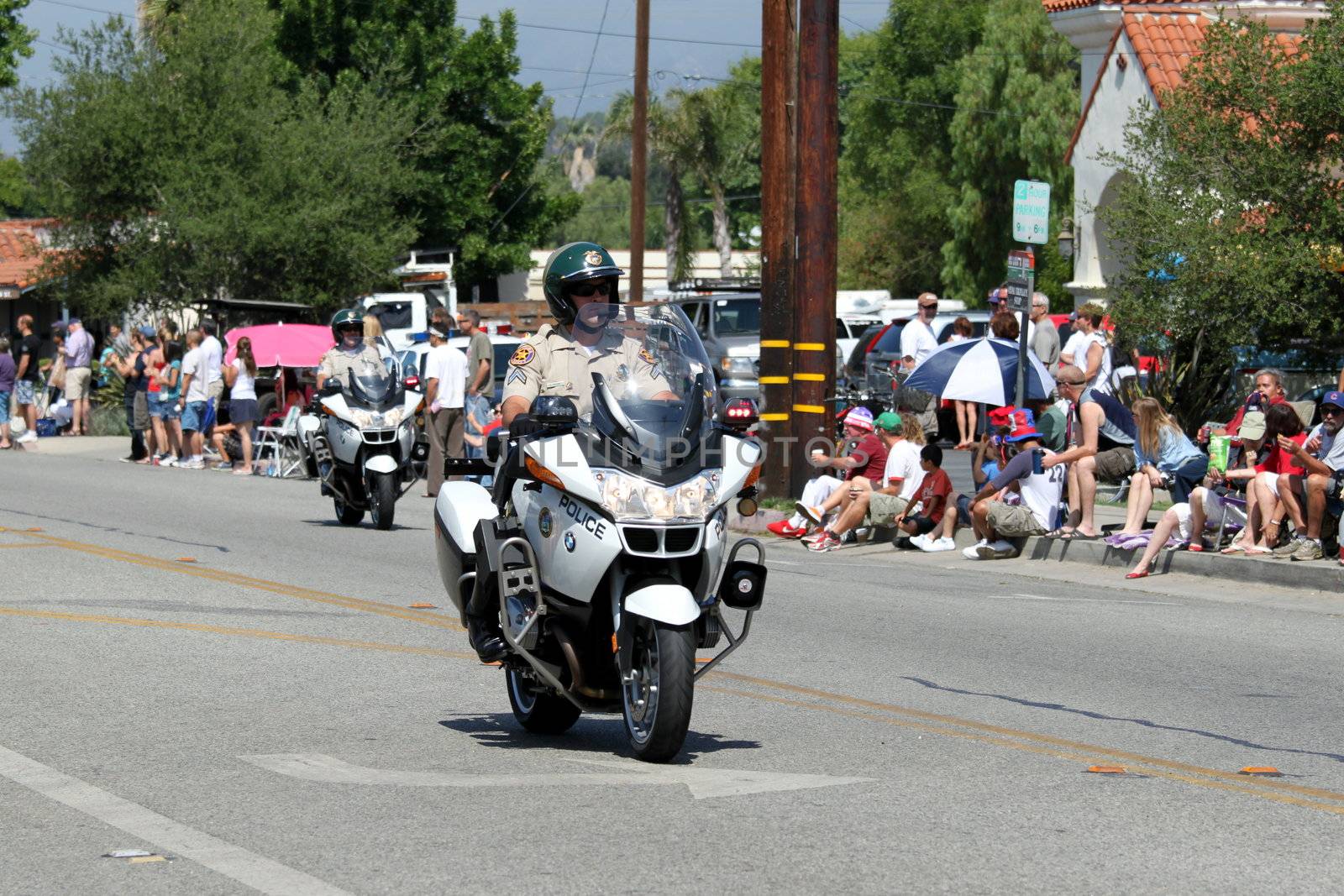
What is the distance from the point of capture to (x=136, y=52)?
36.8 metres

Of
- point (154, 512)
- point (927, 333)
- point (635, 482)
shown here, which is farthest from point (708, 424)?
point (927, 333)

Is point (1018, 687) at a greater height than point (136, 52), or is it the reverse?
point (136, 52)

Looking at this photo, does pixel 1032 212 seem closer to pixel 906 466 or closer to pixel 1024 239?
pixel 1024 239

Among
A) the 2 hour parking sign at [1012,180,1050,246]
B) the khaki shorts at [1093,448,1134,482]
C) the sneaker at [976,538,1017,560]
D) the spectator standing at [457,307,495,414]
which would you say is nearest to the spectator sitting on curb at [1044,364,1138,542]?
the khaki shorts at [1093,448,1134,482]

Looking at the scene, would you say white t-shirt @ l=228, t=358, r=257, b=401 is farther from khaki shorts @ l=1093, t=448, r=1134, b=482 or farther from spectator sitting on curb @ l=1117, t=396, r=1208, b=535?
spectator sitting on curb @ l=1117, t=396, r=1208, b=535

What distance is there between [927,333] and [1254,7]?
998 cm

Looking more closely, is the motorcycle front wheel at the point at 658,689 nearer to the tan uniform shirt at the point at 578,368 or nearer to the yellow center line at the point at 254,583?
the tan uniform shirt at the point at 578,368

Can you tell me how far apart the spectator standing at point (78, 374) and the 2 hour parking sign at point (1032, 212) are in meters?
19.4

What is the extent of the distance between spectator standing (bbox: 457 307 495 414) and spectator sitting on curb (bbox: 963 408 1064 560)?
6.17 metres

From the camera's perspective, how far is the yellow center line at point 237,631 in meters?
10.6

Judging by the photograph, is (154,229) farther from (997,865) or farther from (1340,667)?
(997,865)

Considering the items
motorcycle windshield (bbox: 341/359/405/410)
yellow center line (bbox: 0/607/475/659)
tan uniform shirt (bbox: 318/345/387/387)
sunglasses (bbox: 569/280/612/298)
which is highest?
sunglasses (bbox: 569/280/612/298)

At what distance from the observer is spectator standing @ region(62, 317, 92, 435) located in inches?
1282

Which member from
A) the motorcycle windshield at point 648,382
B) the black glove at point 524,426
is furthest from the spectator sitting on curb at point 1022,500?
the black glove at point 524,426
